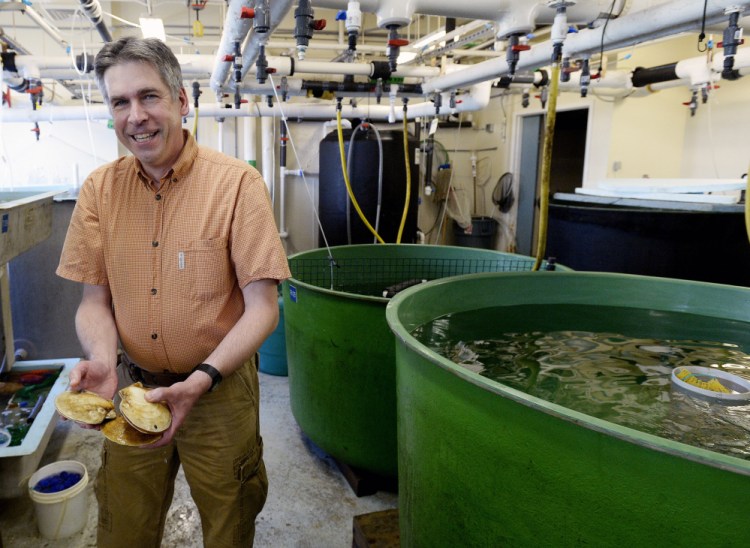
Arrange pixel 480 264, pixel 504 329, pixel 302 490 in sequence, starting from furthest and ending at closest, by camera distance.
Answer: pixel 480 264
pixel 302 490
pixel 504 329

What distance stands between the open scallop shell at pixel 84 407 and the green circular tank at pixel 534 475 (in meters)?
0.56

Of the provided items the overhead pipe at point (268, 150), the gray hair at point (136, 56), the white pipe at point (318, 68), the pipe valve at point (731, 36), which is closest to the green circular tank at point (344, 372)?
the gray hair at point (136, 56)

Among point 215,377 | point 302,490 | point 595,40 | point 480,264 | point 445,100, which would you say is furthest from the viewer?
point 445,100

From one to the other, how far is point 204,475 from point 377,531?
0.52 m

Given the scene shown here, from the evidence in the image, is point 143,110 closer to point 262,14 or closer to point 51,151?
point 262,14

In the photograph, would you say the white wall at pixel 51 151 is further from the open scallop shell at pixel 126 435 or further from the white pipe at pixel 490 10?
the open scallop shell at pixel 126 435

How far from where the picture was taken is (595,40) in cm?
161

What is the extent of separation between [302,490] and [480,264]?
123 centimetres

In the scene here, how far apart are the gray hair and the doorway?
4524 millimetres

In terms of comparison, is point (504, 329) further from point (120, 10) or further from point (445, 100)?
point (120, 10)

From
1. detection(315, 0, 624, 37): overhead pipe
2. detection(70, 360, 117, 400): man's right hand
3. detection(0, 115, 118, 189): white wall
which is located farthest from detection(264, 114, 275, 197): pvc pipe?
detection(70, 360, 117, 400): man's right hand

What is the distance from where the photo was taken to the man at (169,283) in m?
1.03

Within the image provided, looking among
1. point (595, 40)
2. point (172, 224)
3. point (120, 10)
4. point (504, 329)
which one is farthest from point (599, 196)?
point (120, 10)

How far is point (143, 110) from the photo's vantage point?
1010 mm
